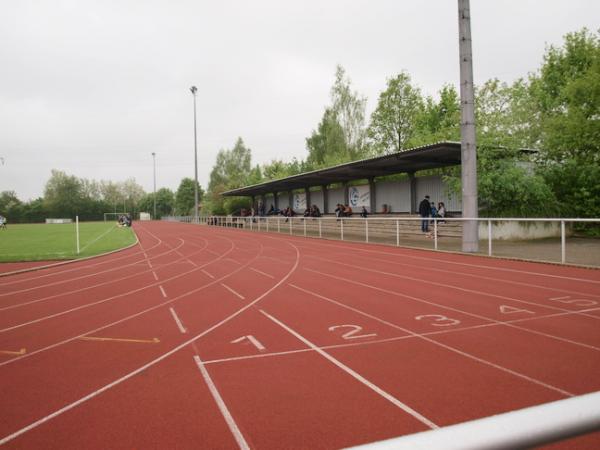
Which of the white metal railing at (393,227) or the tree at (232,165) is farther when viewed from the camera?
the tree at (232,165)

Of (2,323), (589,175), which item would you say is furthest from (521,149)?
(2,323)

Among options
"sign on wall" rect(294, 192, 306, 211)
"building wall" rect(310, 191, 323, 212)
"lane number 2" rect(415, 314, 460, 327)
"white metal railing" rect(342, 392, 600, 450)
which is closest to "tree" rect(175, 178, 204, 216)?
"sign on wall" rect(294, 192, 306, 211)

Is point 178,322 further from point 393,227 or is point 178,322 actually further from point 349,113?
point 349,113

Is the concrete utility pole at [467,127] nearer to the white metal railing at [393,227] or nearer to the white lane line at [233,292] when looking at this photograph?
the white metal railing at [393,227]

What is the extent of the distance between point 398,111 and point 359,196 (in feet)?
60.5

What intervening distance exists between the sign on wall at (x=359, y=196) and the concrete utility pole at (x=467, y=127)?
1336cm

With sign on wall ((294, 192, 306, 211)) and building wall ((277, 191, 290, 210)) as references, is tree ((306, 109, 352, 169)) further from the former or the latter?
sign on wall ((294, 192, 306, 211))

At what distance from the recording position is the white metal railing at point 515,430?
84 centimetres

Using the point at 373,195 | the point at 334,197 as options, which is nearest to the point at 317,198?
the point at 334,197

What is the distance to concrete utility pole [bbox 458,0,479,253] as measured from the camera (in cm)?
1477

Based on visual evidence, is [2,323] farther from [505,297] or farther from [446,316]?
[505,297]

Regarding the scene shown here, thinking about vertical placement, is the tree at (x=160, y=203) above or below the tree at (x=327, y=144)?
below

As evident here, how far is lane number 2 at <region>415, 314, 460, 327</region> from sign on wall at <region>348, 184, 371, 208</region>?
22149mm

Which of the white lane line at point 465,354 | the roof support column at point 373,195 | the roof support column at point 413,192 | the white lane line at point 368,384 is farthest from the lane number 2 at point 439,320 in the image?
the roof support column at point 373,195
